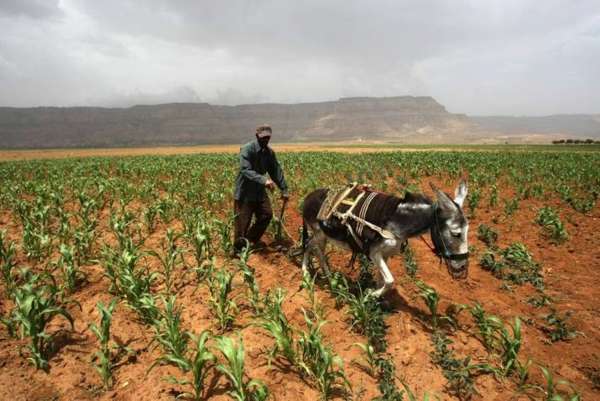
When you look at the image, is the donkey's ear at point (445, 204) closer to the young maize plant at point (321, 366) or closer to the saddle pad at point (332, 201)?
the saddle pad at point (332, 201)

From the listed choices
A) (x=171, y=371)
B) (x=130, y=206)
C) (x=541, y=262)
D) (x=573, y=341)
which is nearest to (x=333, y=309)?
(x=171, y=371)

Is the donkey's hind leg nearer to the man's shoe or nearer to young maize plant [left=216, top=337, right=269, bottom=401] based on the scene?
the man's shoe

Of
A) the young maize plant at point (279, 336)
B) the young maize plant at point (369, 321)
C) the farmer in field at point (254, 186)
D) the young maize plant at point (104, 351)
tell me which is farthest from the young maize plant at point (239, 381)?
Result: the farmer in field at point (254, 186)

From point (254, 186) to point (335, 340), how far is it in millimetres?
3311

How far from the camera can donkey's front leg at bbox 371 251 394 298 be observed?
4.72m

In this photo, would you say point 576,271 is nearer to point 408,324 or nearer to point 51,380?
point 408,324

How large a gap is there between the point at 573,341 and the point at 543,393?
1.56m

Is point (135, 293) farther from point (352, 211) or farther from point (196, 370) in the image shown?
point (352, 211)

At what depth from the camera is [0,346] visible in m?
4.02

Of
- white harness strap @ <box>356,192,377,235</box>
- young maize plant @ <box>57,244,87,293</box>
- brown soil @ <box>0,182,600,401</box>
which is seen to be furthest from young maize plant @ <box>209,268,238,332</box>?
young maize plant @ <box>57,244,87,293</box>

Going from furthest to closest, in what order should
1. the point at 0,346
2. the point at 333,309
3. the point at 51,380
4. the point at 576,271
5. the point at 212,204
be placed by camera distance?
the point at 212,204 < the point at 576,271 < the point at 333,309 < the point at 0,346 < the point at 51,380

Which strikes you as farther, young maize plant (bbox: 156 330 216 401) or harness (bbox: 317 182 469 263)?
harness (bbox: 317 182 469 263)

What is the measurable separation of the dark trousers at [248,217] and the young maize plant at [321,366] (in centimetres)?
306

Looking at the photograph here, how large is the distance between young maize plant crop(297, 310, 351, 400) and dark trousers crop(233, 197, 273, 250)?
10.1ft
